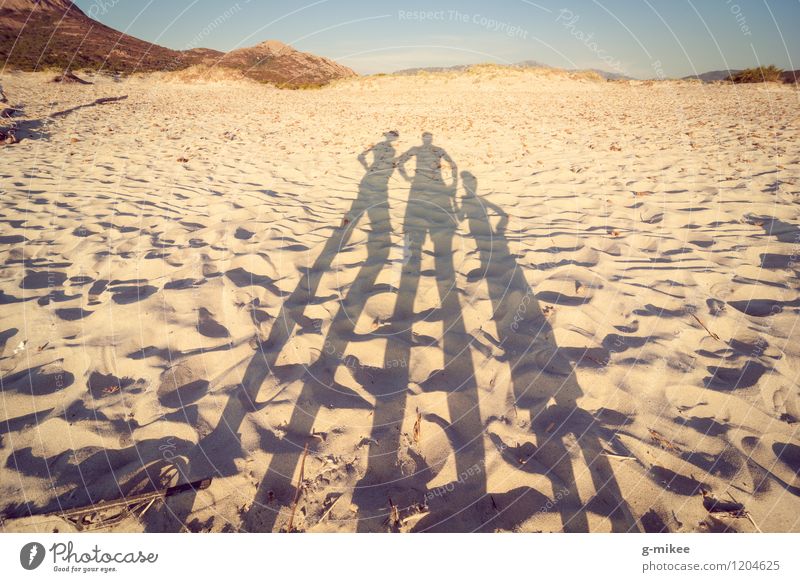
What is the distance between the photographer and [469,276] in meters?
4.41

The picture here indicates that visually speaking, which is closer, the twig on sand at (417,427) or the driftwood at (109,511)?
the driftwood at (109,511)

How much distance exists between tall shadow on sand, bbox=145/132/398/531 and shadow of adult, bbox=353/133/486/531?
1.04ft

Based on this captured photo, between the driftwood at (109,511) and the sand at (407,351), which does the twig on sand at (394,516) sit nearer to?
the sand at (407,351)

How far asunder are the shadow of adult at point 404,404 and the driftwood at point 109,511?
1.32 metres

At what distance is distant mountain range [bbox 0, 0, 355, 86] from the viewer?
33.6m

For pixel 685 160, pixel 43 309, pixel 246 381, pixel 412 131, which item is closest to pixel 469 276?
pixel 246 381

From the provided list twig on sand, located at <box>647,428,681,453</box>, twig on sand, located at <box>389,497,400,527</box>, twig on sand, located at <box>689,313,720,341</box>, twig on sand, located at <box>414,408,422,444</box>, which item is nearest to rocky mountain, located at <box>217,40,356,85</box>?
twig on sand, located at <box>689,313,720,341</box>

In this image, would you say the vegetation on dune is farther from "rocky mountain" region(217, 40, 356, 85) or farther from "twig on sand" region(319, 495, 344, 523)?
"twig on sand" region(319, 495, 344, 523)

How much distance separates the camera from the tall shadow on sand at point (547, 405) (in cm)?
223

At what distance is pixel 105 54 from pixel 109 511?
51663mm

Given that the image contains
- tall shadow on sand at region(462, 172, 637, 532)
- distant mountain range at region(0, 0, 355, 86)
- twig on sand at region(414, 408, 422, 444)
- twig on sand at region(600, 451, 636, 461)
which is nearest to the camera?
tall shadow on sand at region(462, 172, 637, 532)

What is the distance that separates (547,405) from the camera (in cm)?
284

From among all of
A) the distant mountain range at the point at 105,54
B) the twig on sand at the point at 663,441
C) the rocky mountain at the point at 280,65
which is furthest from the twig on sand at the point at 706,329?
the distant mountain range at the point at 105,54

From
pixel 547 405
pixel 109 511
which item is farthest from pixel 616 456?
pixel 109 511
